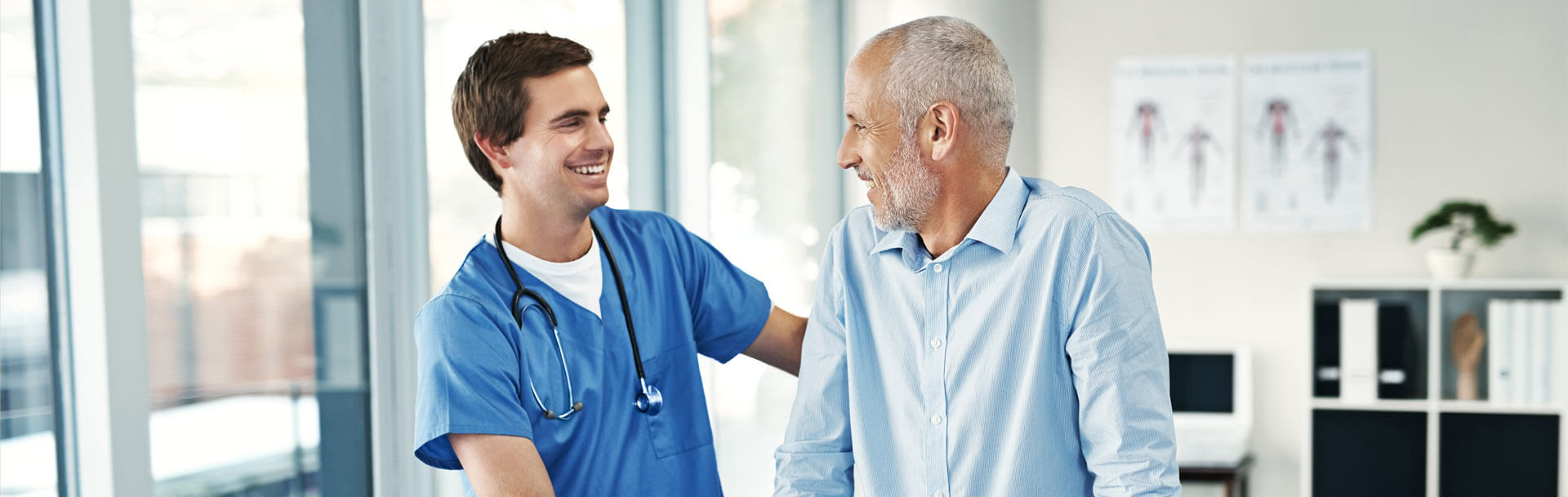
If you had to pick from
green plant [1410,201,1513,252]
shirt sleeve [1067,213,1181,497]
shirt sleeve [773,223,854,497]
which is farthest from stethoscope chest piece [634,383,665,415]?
green plant [1410,201,1513,252]

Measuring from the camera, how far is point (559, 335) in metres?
1.43

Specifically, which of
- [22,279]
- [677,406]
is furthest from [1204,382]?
[22,279]


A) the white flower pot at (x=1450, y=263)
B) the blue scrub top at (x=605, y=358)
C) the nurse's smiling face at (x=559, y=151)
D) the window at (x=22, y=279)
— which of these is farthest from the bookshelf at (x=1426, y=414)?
the window at (x=22, y=279)

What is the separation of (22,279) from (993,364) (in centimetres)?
117

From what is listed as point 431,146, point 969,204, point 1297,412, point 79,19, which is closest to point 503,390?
point 969,204

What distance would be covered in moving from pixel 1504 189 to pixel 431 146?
3595 mm

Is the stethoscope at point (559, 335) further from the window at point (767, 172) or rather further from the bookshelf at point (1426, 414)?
the bookshelf at point (1426, 414)

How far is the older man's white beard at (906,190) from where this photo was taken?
4.22 feet

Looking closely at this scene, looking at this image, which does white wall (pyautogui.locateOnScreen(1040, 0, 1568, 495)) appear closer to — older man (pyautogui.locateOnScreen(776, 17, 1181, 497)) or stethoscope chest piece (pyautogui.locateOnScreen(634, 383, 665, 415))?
older man (pyautogui.locateOnScreen(776, 17, 1181, 497))

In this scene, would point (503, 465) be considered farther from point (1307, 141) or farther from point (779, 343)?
point (1307, 141)

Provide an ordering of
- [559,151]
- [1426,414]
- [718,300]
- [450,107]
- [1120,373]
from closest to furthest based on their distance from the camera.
Result: [1120,373] < [559,151] < [718,300] < [450,107] < [1426,414]

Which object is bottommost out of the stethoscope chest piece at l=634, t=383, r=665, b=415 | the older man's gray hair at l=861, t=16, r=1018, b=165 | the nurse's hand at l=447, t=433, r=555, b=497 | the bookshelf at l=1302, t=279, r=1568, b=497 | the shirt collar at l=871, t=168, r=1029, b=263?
the bookshelf at l=1302, t=279, r=1568, b=497

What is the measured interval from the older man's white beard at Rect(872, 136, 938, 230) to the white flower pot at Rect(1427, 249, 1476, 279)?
3.09 m

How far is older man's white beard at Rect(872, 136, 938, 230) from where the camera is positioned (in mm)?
1287
